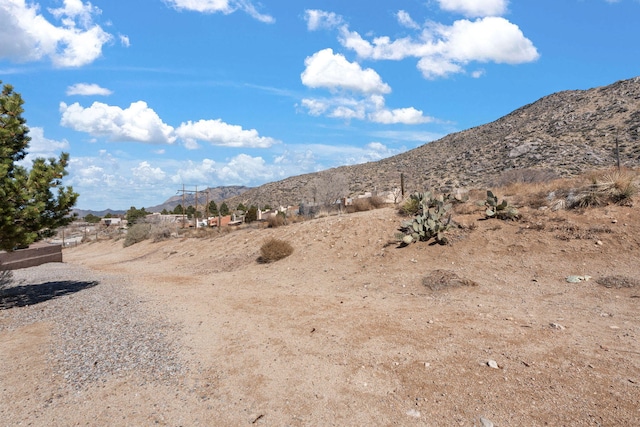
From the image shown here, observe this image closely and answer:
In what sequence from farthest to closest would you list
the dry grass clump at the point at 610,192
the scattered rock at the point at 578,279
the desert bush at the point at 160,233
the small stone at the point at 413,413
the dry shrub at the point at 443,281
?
1. the desert bush at the point at 160,233
2. the dry grass clump at the point at 610,192
3. the dry shrub at the point at 443,281
4. the scattered rock at the point at 578,279
5. the small stone at the point at 413,413

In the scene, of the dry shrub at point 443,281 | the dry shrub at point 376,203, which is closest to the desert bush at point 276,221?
the dry shrub at point 376,203

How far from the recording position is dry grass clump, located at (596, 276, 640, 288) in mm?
7859

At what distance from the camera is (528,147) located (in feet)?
144

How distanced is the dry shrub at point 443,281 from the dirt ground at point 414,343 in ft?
0.13

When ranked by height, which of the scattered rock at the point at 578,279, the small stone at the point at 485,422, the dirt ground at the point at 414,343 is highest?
the scattered rock at the point at 578,279

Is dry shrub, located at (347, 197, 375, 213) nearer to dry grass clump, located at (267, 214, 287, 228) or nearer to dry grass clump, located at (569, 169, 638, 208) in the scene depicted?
dry grass clump, located at (267, 214, 287, 228)

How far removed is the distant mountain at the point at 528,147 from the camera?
36875 mm

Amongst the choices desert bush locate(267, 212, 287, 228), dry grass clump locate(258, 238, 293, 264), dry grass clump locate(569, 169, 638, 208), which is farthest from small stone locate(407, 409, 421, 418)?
desert bush locate(267, 212, 287, 228)

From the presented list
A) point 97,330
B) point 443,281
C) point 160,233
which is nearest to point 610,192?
point 443,281

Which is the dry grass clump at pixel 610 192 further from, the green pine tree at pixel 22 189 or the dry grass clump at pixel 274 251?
the green pine tree at pixel 22 189

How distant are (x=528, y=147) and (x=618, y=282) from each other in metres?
40.5

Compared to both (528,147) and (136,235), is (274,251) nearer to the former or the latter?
(136,235)

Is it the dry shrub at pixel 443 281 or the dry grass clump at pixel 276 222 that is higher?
the dry grass clump at pixel 276 222

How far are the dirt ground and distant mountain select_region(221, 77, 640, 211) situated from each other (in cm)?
2241
